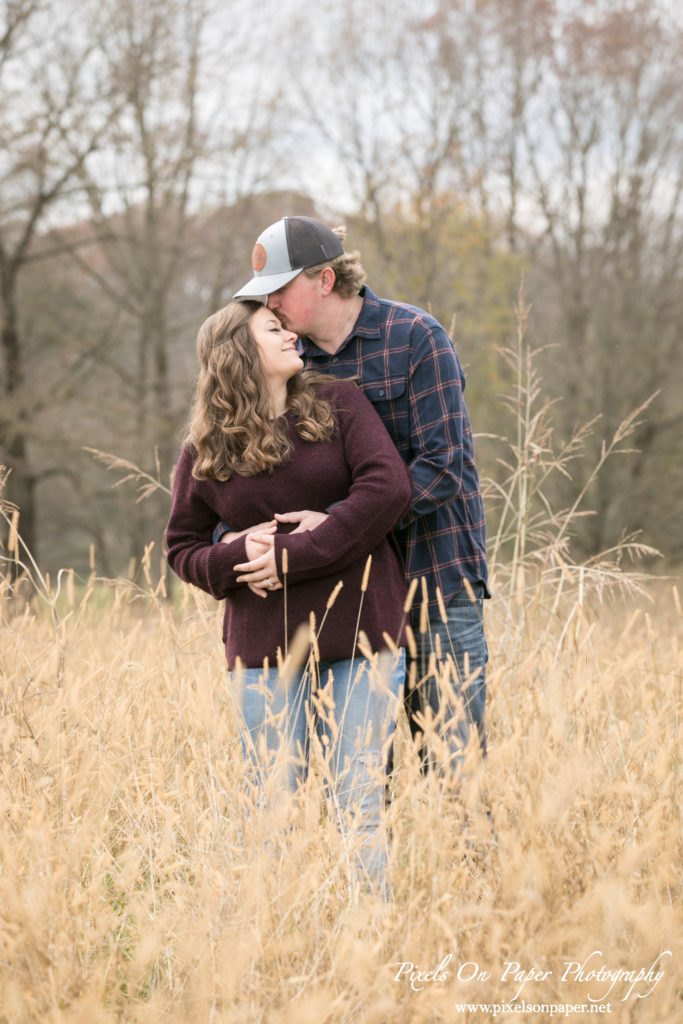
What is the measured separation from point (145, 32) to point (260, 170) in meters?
2.15

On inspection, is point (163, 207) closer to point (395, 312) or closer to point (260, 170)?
point (260, 170)

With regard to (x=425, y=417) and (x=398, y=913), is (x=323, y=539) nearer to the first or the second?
(x=425, y=417)

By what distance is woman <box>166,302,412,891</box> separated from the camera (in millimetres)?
2568

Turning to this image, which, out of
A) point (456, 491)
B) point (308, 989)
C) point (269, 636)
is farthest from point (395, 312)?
point (308, 989)

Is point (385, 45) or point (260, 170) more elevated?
point (385, 45)

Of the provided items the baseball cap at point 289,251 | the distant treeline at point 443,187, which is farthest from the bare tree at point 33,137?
the baseball cap at point 289,251

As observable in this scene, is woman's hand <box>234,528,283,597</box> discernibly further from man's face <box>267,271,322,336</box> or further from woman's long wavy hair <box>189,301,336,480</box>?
man's face <box>267,271,322,336</box>

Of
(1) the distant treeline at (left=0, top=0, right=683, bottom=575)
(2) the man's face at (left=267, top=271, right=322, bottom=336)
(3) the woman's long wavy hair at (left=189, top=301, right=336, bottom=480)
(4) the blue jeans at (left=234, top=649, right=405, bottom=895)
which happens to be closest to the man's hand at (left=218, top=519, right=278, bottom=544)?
(3) the woman's long wavy hair at (left=189, top=301, right=336, bottom=480)

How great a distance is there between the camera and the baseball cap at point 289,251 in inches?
115

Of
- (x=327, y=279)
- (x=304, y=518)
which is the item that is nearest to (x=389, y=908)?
(x=304, y=518)

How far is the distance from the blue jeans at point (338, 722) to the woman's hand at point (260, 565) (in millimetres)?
241

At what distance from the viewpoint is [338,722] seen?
259 centimetres

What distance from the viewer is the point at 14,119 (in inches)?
455

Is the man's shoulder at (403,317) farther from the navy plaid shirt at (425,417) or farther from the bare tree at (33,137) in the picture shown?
the bare tree at (33,137)
